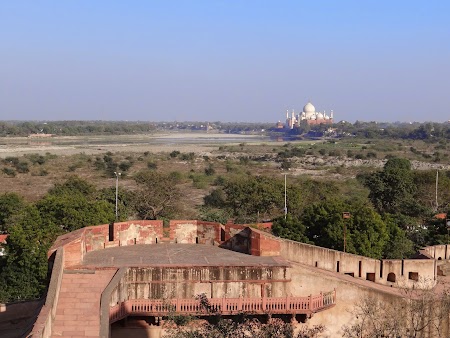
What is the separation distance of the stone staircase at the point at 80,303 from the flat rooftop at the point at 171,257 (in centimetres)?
70

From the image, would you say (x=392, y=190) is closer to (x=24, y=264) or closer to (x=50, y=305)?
(x=24, y=264)

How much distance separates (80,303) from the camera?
12.4m

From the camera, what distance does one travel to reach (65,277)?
1334 cm

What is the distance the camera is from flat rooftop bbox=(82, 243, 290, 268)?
48.8 feet

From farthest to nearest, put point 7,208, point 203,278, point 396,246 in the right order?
point 7,208 → point 396,246 → point 203,278

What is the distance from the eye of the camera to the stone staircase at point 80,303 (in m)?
11.5

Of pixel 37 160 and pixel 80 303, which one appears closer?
pixel 80 303

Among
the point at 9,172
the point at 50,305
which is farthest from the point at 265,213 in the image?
the point at 9,172

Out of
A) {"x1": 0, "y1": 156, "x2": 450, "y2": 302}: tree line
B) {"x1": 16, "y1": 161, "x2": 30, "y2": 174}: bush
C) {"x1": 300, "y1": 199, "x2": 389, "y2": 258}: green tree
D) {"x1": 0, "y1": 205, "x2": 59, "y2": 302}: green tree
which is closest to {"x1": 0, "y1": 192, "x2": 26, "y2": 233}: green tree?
{"x1": 0, "y1": 156, "x2": 450, "y2": 302}: tree line

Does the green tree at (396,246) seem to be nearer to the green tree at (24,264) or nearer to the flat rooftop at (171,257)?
the flat rooftop at (171,257)

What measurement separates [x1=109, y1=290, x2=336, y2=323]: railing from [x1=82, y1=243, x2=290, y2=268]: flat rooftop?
1.03 metres

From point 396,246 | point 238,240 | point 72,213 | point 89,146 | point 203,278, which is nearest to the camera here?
point 203,278

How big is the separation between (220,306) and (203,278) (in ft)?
3.13

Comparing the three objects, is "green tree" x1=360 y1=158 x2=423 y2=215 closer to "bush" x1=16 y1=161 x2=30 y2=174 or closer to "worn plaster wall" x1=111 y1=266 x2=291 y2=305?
"worn plaster wall" x1=111 y1=266 x2=291 y2=305
